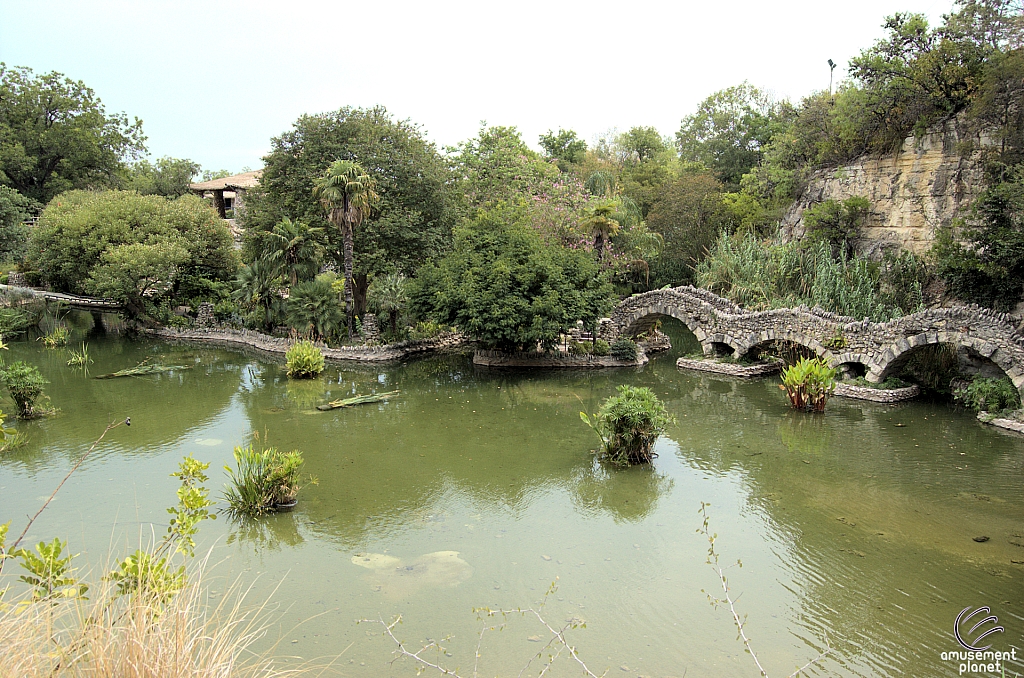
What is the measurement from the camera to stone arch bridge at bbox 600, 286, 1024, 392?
45.9ft

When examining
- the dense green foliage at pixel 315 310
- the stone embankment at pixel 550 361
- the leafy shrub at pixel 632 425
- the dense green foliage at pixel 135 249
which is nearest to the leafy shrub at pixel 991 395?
the leafy shrub at pixel 632 425

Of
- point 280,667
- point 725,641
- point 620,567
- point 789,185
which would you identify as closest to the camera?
point 280,667

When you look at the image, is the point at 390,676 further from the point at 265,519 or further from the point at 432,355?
the point at 432,355

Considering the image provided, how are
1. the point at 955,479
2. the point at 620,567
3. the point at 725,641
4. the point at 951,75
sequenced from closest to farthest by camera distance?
1. the point at 725,641
2. the point at 620,567
3. the point at 955,479
4. the point at 951,75

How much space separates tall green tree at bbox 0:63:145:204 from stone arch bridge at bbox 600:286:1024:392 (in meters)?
38.1

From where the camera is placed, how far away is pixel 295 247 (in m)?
23.4

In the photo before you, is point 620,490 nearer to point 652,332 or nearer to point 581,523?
point 581,523

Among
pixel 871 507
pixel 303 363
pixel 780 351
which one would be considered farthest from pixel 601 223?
pixel 871 507

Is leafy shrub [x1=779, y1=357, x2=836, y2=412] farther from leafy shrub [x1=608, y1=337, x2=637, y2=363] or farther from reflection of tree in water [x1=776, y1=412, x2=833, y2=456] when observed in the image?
leafy shrub [x1=608, y1=337, x2=637, y2=363]

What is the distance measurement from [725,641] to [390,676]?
10.5 feet

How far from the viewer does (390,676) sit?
5.89m

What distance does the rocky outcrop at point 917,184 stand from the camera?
62.9ft

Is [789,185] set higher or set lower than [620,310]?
higher

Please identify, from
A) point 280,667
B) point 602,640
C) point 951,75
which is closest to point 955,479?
point 602,640
